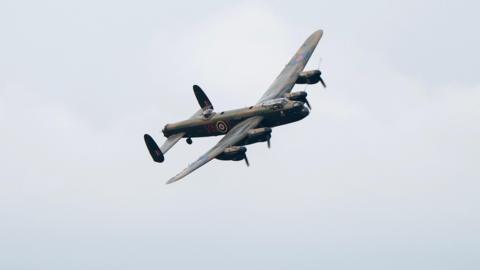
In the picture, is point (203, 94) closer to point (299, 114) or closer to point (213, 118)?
point (213, 118)

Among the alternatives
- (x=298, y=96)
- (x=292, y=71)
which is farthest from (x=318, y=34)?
(x=298, y=96)

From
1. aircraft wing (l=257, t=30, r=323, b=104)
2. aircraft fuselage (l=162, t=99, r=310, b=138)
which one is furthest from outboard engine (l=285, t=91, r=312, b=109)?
aircraft fuselage (l=162, t=99, r=310, b=138)

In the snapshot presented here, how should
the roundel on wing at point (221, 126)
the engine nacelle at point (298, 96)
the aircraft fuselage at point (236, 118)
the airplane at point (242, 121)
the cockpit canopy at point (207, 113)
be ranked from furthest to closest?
the cockpit canopy at point (207, 113)
the engine nacelle at point (298, 96)
the roundel on wing at point (221, 126)
the aircraft fuselage at point (236, 118)
the airplane at point (242, 121)

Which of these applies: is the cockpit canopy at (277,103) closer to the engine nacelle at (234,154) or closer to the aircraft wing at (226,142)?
the aircraft wing at (226,142)

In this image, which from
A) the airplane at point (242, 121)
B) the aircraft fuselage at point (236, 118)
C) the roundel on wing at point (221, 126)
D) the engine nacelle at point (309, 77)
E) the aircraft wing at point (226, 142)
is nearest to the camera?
the aircraft wing at point (226, 142)

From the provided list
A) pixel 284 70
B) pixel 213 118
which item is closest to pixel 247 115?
pixel 213 118

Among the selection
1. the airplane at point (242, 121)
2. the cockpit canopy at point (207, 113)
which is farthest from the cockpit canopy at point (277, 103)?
the cockpit canopy at point (207, 113)

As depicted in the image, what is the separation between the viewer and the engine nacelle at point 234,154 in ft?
330

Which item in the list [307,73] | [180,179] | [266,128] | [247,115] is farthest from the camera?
[307,73]

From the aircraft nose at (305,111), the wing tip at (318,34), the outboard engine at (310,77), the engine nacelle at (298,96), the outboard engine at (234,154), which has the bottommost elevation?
the outboard engine at (234,154)

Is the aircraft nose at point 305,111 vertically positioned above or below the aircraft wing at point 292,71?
below

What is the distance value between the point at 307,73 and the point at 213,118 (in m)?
12.0

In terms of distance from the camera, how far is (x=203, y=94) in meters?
115

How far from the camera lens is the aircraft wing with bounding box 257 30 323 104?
380 ft
